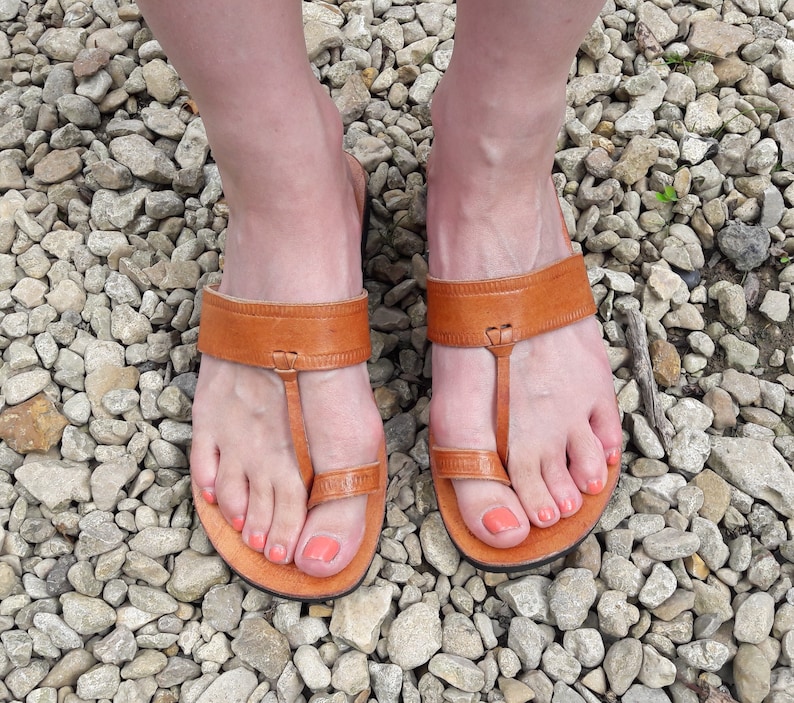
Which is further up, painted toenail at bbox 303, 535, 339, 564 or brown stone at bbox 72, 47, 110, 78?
brown stone at bbox 72, 47, 110, 78

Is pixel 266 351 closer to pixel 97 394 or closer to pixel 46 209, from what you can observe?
pixel 97 394

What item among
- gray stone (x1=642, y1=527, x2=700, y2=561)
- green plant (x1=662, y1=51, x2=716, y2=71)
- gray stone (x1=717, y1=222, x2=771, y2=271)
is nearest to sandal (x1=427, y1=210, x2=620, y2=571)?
gray stone (x1=642, y1=527, x2=700, y2=561)

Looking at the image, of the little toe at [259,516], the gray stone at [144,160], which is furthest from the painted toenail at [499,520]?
the gray stone at [144,160]

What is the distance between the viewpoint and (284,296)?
111cm

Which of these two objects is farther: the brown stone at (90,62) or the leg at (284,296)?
the brown stone at (90,62)

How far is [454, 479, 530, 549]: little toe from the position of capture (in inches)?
42.8

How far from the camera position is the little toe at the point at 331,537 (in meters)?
1.06

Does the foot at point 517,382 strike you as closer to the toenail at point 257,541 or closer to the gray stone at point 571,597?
the gray stone at point 571,597

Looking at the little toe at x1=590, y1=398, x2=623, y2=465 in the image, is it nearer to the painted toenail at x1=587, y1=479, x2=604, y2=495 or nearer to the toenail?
the painted toenail at x1=587, y1=479, x2=604, y2=495

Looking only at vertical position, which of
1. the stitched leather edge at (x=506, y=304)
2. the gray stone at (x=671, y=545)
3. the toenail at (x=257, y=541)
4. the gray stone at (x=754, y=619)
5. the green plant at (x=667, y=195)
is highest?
the stitched leather edge at (x=506, y=304)

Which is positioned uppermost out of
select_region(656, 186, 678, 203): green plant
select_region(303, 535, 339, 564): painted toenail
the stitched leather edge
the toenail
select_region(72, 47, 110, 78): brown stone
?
select_region(72, 47, 110, 78): brown stone

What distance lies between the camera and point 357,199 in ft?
4.37

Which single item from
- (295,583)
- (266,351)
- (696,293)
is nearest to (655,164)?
(696,293)

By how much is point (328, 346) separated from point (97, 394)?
51 cm
